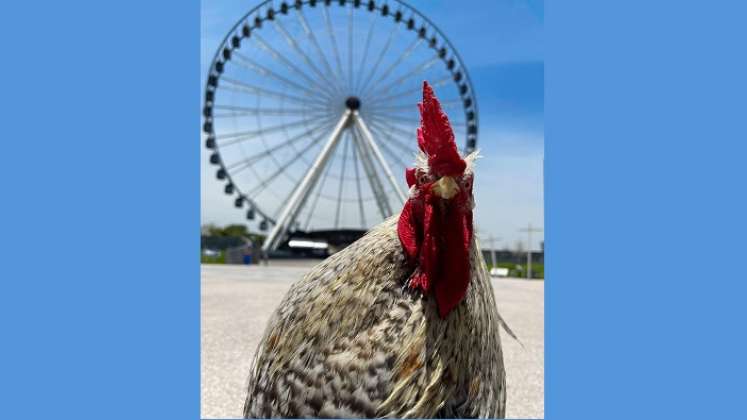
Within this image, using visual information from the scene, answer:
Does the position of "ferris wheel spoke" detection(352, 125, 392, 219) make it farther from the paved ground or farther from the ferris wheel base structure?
the paved ground

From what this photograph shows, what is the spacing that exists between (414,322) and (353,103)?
16.9m

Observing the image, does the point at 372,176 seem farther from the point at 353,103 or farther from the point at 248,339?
the point at 248,339

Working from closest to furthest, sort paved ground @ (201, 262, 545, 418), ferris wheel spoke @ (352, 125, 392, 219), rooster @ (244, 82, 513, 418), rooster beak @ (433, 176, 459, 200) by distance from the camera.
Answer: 1. rooster beak @ (433, 176, 459, 200)
2. rooster @ (244, 82, 513, 418)
3. paved ground @ (201, 262, 545, 418)
4. ferris wheel spoke @ (352, 125, 392, 219)

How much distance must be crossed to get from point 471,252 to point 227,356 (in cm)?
444

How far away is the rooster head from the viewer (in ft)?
5.63

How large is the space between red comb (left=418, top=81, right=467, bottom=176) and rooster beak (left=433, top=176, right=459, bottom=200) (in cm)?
3

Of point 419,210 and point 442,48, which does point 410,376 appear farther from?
point 442,48

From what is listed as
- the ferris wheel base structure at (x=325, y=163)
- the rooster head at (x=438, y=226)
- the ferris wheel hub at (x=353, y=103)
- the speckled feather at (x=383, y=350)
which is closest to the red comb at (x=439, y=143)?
the rooster head at (x=438, y=226)

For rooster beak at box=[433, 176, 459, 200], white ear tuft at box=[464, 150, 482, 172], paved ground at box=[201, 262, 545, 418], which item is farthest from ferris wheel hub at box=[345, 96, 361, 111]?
rooster beak at box=[433, 176, 459, 200]

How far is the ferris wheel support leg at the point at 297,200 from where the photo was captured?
17469 mm

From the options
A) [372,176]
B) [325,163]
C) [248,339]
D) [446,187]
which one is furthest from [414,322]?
[325,163]

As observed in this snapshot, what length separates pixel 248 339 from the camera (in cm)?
628

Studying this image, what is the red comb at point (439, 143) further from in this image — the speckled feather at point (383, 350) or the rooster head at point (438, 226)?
the speckled feather at point (383, 350)

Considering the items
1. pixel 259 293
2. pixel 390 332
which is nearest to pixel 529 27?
pixel 390 332
